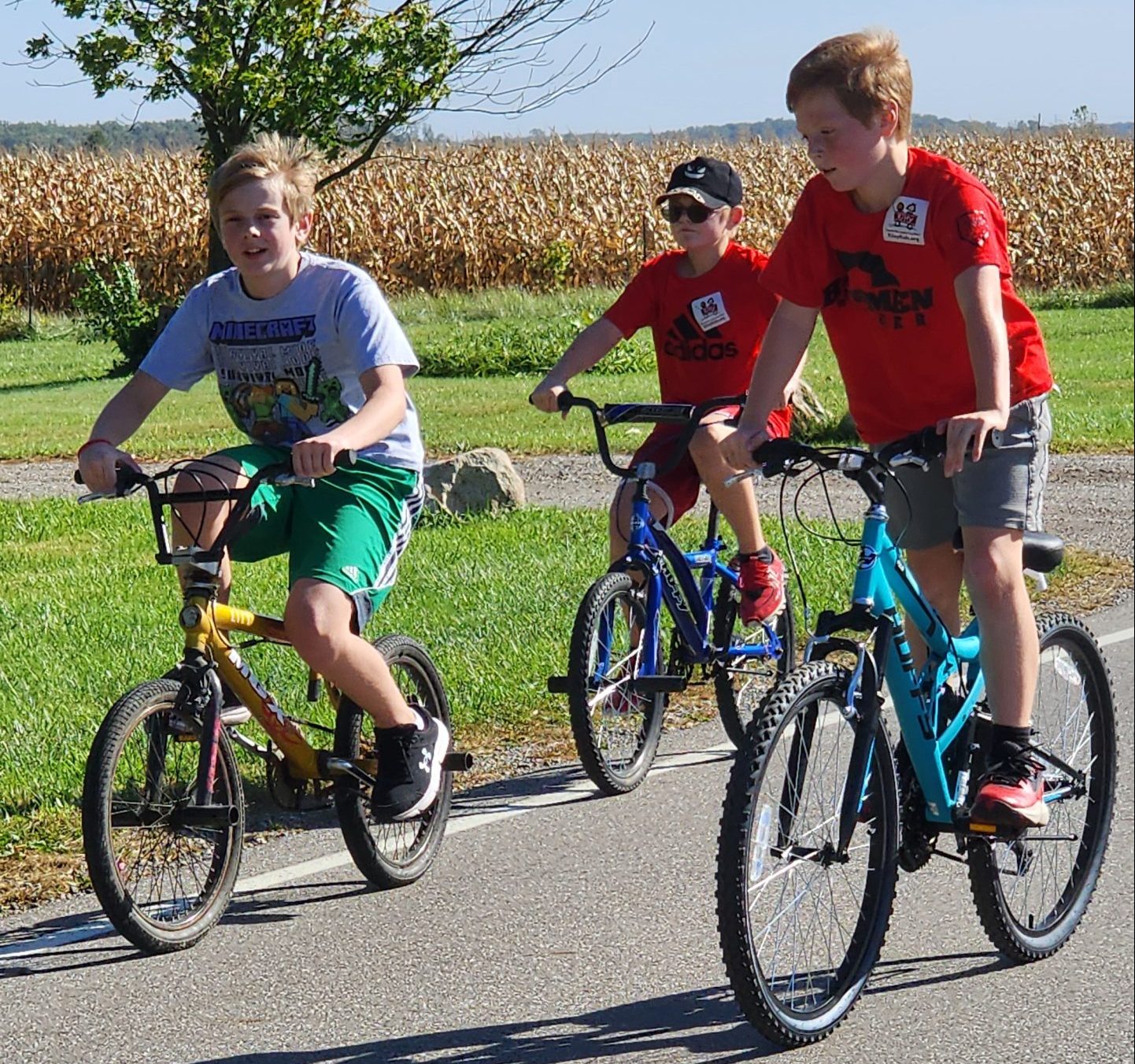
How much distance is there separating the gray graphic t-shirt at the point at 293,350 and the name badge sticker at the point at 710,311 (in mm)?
1780

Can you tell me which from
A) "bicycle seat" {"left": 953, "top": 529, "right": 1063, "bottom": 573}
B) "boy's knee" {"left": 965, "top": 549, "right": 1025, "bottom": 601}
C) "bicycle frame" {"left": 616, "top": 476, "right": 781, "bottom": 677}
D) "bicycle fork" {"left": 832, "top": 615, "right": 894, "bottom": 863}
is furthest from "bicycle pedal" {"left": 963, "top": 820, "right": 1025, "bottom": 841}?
"bicycle frame" {"left": 616, "top": 476, "right": 781, "bottom": 677}

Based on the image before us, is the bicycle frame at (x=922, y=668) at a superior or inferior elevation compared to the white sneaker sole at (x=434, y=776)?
superior

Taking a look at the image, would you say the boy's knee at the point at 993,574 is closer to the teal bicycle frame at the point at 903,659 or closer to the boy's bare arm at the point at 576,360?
the teal bicycle frame at the point at 903,659

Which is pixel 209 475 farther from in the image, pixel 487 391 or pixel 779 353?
pixel 487 391

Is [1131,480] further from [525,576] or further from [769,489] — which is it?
[525,576]

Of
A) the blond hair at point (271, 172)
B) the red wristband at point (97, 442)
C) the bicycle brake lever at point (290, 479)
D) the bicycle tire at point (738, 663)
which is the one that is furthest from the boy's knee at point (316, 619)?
the bicycle tire at point (738, 663)

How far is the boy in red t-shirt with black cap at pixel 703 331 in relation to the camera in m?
6.49

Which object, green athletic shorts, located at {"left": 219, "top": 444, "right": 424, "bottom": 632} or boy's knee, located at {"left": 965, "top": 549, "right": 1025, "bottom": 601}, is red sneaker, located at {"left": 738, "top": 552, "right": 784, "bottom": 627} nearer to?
green athletic shorts, located at {"left": 219, "top": 444, "right": 424, "bottom": 632}

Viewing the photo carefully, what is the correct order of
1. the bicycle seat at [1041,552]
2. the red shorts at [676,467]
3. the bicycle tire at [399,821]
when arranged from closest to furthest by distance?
the bicycle seat at [1041,552]
the bicycle tire at [399,821]
the red shorts at [676,467]

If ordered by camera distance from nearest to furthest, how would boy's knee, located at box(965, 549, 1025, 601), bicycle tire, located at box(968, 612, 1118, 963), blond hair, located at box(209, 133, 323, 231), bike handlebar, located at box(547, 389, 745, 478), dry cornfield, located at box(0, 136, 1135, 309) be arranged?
1. boy's knee, located at box(965, 549, 1025, 601)
2. bicycle tire, located at box(968, 612, 1118, 963)
3. blond hair, located at box(209, 133, 323, 231)
4. bike handlebar, located at box(547, 389, 745, 478)
5. dry cornfield, located at box(0, 136, 1135, 309)

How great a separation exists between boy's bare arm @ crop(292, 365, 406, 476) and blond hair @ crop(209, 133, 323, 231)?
51 cm

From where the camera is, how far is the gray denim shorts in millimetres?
4340

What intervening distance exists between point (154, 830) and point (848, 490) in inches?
343

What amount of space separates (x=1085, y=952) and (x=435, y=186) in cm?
2806
